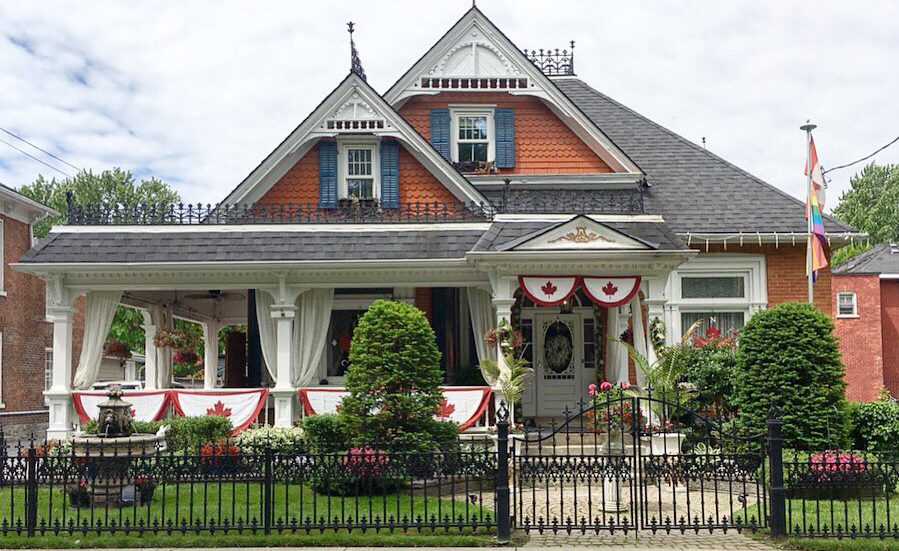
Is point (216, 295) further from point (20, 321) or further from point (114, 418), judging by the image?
point (114, 418)

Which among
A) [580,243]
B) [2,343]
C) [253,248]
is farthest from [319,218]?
[2,343]

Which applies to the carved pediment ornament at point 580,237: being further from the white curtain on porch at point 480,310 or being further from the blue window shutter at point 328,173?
the blue window shutter at point 328,173

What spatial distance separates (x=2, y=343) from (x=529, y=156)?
16939 mm

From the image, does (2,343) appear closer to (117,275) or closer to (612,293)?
(117,275)

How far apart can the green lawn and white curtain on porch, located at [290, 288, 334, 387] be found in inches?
153

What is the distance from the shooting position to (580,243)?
50.6ft

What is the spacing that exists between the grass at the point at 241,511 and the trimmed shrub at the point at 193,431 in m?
1.66

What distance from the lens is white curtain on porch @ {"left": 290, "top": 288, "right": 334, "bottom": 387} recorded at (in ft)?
55.5

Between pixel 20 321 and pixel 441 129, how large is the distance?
1545cm

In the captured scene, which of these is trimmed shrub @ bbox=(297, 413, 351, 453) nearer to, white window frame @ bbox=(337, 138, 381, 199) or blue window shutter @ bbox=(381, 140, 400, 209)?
blue window shutter @ bbox=(381, 140, 400, 209)

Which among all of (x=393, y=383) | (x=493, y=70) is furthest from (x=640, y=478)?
(x=493, y=70)

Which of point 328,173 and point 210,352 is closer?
point 328,173

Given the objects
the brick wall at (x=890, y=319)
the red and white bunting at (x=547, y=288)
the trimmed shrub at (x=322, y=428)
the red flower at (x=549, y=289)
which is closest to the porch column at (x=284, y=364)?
A: the trimmed shrub at (x=322, y=428)

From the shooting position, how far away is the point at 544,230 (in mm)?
15367
